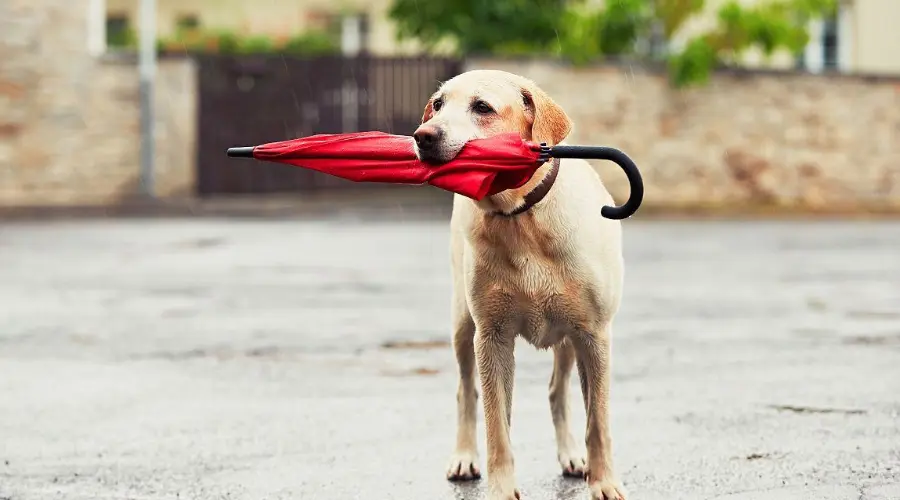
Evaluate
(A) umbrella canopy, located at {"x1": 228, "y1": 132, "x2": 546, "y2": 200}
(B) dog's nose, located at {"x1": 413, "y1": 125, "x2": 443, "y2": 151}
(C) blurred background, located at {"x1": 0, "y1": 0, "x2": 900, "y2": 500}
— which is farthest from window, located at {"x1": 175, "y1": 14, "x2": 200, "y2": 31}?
(B) dog's nose, located at {"x1": 413, "y1": 125, "x2": 443, "y2": 151}

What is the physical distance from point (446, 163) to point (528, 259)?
0.44m

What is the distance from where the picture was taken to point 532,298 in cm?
469

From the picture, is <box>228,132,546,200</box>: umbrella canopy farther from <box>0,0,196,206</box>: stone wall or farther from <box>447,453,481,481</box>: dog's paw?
<box>0,0,196,206</box>: stone wall

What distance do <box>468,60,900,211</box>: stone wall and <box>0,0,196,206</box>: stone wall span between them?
19.5 ft

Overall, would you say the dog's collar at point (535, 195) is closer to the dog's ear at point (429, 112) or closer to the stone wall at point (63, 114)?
the dog's ear at point (429, 112)

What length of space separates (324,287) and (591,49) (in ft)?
48.8

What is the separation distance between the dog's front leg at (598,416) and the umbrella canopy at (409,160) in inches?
25.5

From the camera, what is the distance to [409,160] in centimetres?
462

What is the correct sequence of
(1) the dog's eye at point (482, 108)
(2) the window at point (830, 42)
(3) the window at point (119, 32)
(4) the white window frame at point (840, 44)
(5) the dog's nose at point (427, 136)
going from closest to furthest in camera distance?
(5) the dog's nose at point (427, 136) < (1) the dog's eye at point (482, 108) < (4) the white window frame at point (840, 44) < (2) the window at point (830, 42) < (3) the window at point (119, 32)

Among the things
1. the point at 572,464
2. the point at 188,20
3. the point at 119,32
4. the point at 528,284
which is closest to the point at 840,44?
the point at 188,20

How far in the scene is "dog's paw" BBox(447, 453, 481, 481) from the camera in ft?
17.6

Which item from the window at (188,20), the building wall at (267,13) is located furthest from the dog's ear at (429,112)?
the window at (188,20)

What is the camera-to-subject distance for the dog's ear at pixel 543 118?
4695mm

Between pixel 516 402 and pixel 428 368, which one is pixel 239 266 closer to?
pixel 428 368
